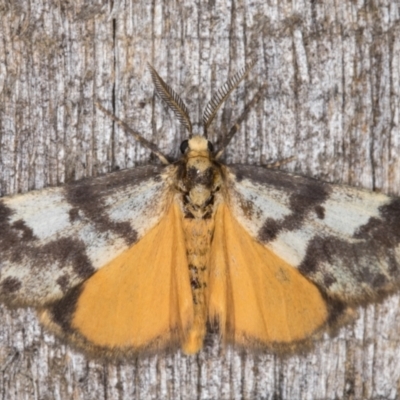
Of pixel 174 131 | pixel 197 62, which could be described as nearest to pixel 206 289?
pixel 174 131

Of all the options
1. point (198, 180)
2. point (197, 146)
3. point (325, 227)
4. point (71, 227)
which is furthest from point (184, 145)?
point (325, 227)

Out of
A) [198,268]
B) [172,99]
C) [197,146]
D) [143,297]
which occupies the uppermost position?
[172,99]

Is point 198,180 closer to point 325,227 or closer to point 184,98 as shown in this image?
point 184,98

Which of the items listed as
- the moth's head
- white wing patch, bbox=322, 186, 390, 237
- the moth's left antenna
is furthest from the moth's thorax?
white wing patch, bbox=322, 186, 390, 237

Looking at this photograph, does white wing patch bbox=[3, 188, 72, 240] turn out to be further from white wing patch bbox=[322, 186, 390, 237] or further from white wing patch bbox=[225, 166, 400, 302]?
white wing patch bbox=[322, 186, 390, 237]

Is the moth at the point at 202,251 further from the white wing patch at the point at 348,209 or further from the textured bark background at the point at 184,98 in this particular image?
the textured bark background at the point at 184,98

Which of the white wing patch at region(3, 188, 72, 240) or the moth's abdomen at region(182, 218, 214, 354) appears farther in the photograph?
the moth's abdomen at region(182, 218, 214, 354)

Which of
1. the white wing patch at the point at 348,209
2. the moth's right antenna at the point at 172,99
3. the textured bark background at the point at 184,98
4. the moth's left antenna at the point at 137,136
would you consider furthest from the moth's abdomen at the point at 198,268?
the white wing patch at the point at 348,209
